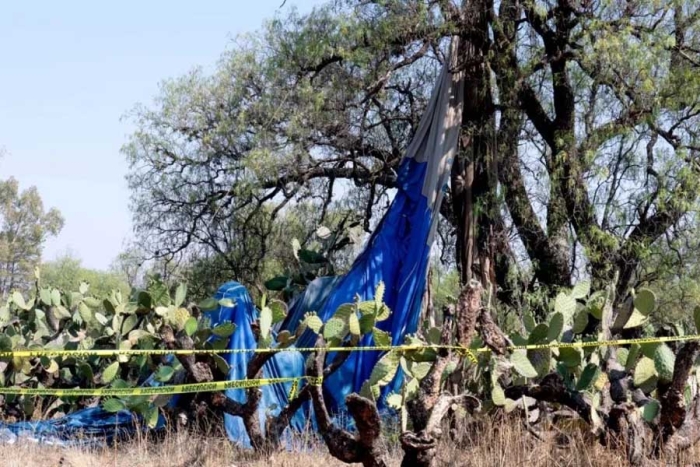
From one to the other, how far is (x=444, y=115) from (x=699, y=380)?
3794 millimetres

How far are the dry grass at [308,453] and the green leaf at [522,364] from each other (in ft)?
1.64

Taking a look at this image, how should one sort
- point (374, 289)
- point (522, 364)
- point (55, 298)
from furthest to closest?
point (55, 298)
point (374, 289)
point (522, 364)

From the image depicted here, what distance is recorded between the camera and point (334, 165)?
1076cm

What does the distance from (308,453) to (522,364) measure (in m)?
1.51

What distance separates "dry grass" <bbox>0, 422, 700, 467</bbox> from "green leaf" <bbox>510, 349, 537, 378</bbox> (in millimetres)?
500

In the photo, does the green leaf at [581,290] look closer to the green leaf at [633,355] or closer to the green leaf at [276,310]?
the green leaf at [633,355]

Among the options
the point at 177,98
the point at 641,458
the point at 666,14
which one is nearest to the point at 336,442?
the point at 641,458

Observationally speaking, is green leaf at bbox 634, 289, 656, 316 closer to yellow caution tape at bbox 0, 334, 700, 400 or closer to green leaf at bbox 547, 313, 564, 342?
yellow caution tape at bbox 0, 334, 700, 400

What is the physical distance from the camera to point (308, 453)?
568cm

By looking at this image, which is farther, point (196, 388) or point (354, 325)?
point (196, 388)

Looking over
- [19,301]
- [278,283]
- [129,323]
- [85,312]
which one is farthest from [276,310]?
[19,301]

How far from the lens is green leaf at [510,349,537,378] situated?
5004mm

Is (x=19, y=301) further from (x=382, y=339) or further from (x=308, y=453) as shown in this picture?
(x=382, y=339)

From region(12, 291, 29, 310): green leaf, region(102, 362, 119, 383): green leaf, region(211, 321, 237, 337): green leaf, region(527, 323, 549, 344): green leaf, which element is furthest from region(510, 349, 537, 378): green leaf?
region(12, 291, 29, 310): green leaf
